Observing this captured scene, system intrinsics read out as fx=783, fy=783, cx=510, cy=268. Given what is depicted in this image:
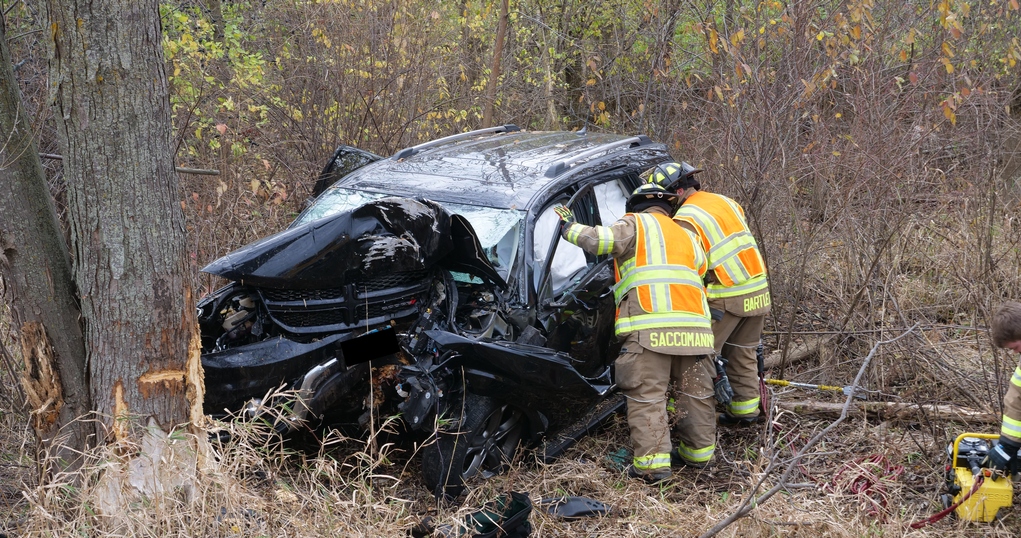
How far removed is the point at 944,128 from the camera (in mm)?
7578

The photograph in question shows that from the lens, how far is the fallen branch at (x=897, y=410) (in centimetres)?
475

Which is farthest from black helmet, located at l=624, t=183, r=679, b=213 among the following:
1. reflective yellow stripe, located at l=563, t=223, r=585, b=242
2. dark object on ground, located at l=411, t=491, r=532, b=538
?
dark object on ground, located at l=411, t=491, r=532, b=538

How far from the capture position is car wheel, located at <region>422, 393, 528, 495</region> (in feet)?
13.3

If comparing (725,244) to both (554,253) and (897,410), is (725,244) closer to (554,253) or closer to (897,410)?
(554,253)

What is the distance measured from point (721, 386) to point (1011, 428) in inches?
69.8

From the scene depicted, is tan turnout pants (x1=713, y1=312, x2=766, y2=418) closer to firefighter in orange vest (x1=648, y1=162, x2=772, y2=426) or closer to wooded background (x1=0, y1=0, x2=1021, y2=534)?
firefighter in orange vest (x1=648, y1=162, x2=772, y2=426)

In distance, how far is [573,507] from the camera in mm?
4055

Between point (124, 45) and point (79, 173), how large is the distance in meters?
0.54

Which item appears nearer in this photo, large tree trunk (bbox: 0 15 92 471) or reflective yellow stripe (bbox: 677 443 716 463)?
large tree trunk (bbox: 0 15 92 471)

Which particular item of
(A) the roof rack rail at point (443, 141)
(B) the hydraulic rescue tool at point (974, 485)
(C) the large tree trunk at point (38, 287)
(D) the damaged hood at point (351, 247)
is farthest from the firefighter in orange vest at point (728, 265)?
(C) the large tree trunk at point (38, 287)

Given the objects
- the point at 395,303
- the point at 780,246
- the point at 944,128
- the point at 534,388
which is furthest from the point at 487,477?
the point at 944,128

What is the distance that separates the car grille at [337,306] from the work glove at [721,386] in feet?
7.30

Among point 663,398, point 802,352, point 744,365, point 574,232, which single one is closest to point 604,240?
point 574,232

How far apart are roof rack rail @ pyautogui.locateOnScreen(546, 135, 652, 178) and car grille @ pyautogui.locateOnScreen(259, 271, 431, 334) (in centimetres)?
126
